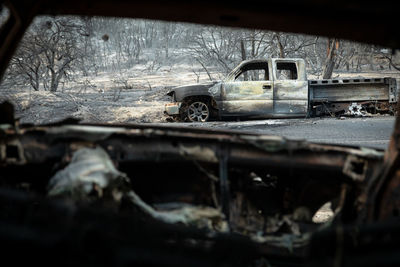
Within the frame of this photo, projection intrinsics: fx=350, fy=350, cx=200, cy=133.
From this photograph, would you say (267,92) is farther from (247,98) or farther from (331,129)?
(331,129)

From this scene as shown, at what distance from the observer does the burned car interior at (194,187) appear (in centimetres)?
131

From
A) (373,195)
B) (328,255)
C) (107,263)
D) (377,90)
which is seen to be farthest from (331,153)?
(377,90)

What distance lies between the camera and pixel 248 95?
9820 mm

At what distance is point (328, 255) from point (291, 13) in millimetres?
1027

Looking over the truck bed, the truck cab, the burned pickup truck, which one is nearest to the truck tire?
the burned pickup truck

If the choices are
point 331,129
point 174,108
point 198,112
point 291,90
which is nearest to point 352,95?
point 291,90

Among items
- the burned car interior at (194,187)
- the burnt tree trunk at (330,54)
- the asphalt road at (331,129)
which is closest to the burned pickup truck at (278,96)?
the asphalt road at (331,129)

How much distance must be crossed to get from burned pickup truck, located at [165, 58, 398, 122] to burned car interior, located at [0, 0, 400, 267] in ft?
24.6

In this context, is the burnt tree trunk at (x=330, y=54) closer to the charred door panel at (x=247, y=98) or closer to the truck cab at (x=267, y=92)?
the truck cab at (x=267, y=92)

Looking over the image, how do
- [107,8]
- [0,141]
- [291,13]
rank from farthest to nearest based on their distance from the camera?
[0,141] < [107,8] < [291,13]

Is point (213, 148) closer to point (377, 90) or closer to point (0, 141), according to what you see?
point (0, 141)

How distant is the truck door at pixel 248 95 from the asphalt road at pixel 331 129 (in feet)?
2.01

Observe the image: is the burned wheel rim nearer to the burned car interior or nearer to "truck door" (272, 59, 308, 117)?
"truck door" (272, 59, 308, 117)

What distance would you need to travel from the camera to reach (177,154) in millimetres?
2008
